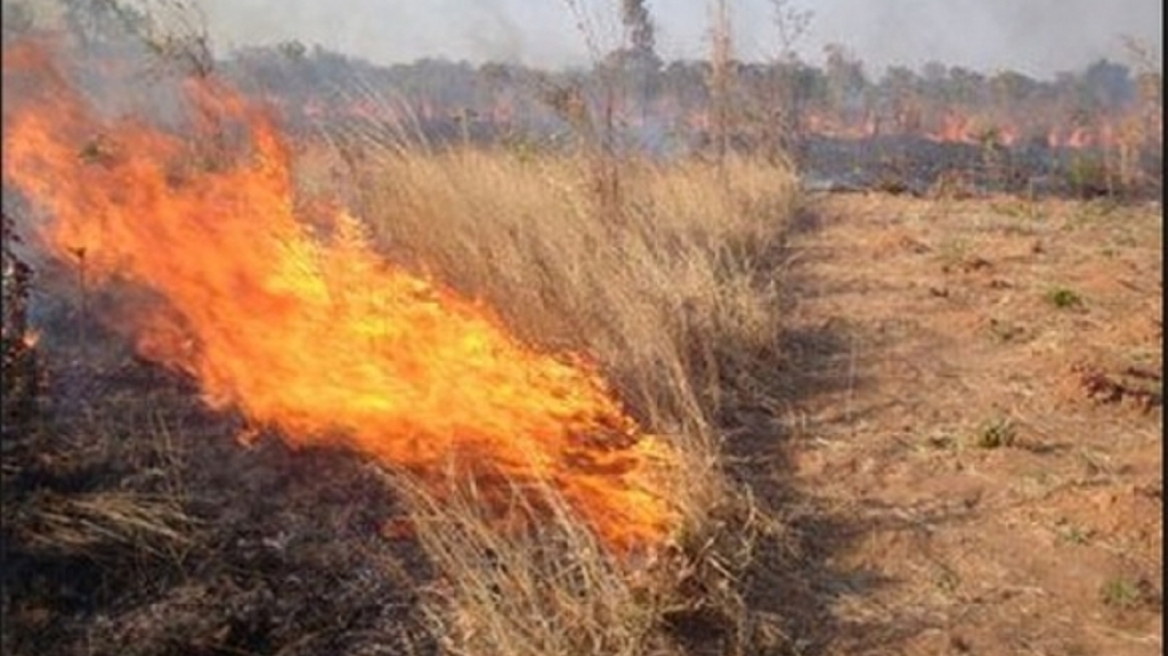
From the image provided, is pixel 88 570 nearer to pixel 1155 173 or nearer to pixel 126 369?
pixel 126 369

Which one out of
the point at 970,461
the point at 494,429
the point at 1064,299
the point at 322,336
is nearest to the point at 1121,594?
the point at 970,461

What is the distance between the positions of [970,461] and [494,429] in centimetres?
209

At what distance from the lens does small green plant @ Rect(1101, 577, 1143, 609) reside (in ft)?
12.4

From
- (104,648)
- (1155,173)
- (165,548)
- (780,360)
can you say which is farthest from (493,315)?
(1155,173)

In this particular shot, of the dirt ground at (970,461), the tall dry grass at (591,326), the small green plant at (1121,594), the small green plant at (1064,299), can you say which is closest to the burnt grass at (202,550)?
the tall dry grass at (591,326)

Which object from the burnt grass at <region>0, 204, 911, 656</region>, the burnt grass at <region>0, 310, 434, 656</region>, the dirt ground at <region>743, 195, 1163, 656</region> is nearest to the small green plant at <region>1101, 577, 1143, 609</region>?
the dirt ground at <region>743, 195, 1163, 656</region>

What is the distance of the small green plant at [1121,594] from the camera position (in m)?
3.79

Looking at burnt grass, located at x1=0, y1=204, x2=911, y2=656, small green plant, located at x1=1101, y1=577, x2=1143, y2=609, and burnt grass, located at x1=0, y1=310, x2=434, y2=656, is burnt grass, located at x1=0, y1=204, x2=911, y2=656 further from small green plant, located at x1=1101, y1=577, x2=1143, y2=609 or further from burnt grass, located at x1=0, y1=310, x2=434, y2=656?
small green plant, located at x1=1101, y1=577, x2=1143, y2=609

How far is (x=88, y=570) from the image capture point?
353cm

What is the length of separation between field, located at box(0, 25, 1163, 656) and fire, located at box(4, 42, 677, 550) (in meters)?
0.02

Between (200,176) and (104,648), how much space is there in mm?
4319

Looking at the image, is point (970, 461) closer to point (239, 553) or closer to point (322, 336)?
point (322, 336)

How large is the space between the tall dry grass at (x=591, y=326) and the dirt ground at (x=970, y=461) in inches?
12.3

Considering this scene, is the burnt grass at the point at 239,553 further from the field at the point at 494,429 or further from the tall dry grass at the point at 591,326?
the tall dry grass at the point at 591,326
